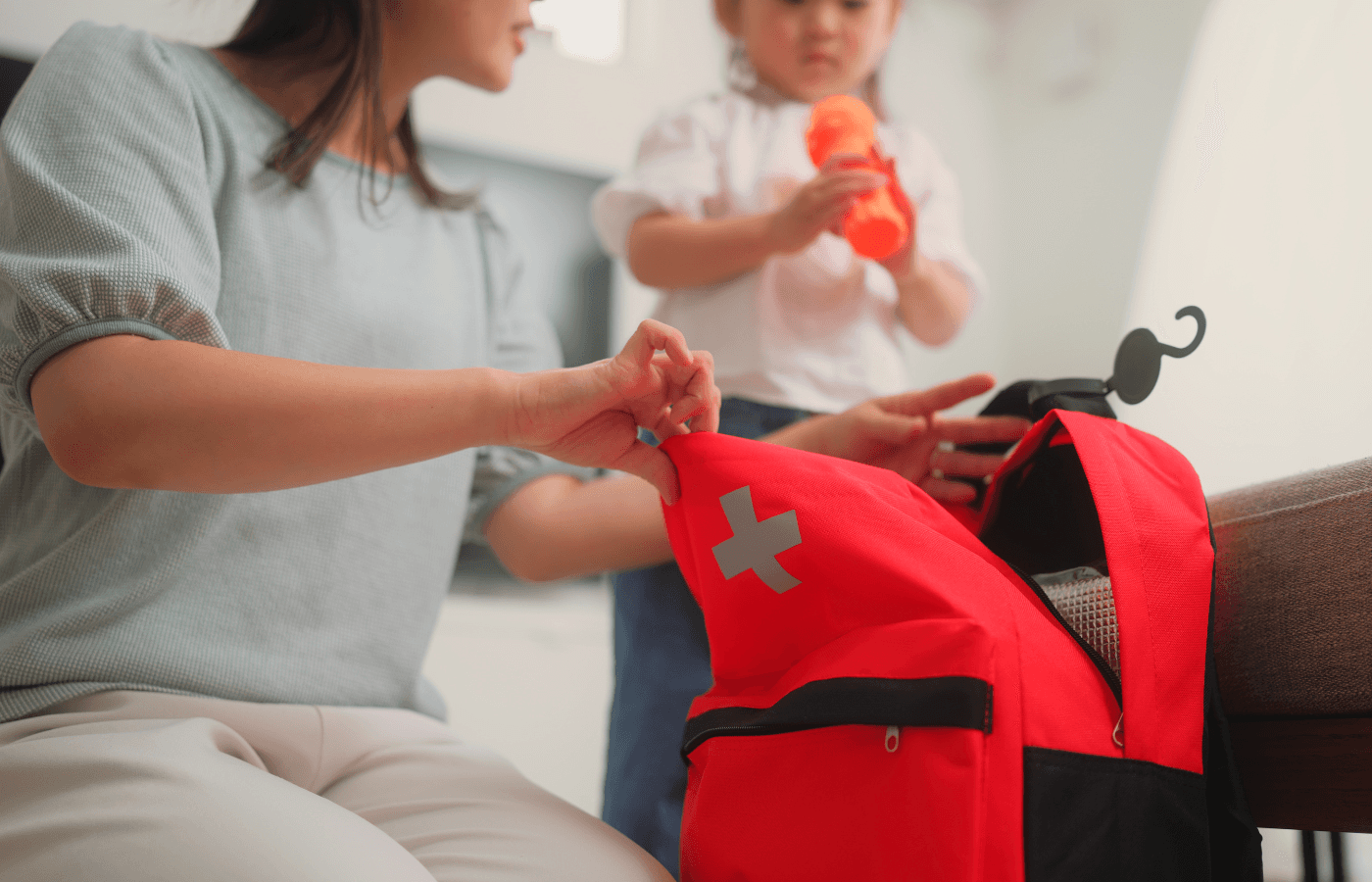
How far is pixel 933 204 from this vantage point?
0.96m

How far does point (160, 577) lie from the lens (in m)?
0.59

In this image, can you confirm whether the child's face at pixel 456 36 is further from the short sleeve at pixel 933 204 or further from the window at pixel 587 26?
the window at pixel 587 26

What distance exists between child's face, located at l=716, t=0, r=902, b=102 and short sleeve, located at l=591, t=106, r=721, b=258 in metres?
0.10

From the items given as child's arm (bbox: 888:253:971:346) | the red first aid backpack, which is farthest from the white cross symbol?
child's arm (bbox: 888:253:971:346)

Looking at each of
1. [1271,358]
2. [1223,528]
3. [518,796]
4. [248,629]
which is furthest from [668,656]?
[1271,358]

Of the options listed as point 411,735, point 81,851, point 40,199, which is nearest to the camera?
point 81,851

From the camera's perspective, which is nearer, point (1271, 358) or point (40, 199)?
point (40, 199)

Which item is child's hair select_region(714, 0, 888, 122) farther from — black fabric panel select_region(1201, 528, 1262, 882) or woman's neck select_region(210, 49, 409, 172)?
black fabric panel select_region(1201, 528, 1262, 882)

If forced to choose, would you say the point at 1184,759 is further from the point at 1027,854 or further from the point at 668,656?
the point at 668,656

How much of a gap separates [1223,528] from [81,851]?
2.05ft

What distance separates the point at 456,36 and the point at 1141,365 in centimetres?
60

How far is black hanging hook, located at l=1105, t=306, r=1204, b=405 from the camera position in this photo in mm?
635

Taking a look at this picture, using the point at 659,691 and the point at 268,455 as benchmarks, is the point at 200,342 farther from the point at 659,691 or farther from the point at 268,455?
the point at 659,691

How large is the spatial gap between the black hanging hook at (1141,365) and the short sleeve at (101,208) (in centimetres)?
59
